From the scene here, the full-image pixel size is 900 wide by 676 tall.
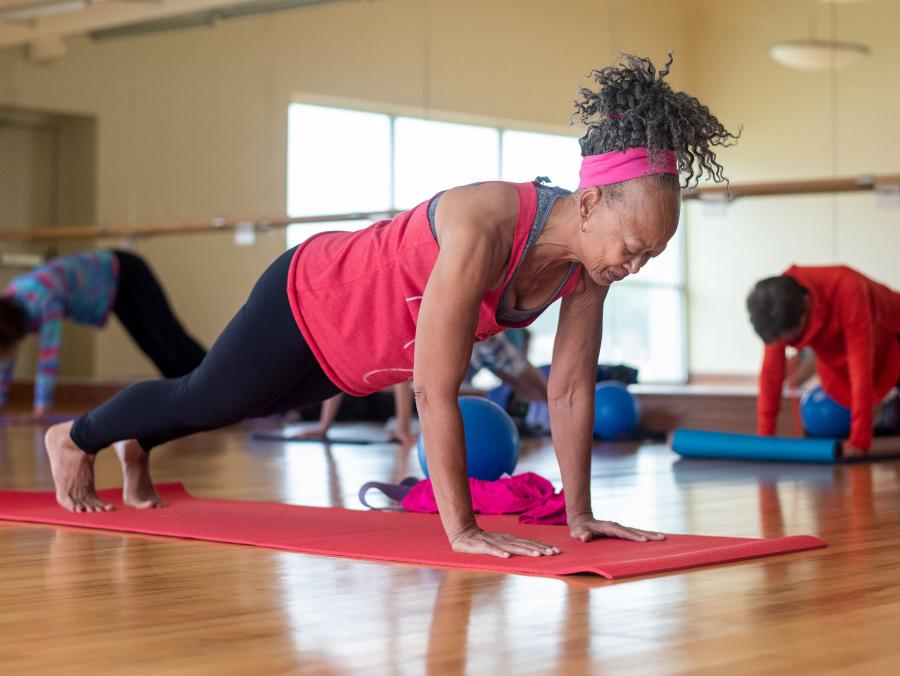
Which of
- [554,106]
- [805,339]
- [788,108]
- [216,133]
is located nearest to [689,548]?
[805,339]

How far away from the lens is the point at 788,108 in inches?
259

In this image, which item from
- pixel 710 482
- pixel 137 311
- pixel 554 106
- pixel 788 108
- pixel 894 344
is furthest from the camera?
pixel 554 106

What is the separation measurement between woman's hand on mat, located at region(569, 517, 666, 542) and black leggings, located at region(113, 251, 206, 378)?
377cm

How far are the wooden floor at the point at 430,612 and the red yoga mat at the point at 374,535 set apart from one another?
1.9 inches

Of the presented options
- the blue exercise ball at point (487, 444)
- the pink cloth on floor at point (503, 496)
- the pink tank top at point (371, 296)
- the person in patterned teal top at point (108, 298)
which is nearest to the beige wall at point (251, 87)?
the person in patterned teal top at point (108, 298)

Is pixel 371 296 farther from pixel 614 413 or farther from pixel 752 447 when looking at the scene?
pixel 614 413

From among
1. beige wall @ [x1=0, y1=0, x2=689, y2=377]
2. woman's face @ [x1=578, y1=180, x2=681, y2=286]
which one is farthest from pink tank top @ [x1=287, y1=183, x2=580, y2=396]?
beige wall @ [x1=0, y1=0, x2=689, y2=377]

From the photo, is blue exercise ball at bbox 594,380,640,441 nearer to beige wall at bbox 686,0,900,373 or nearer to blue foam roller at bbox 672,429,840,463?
blue foam roller at bbox 672,429,840,463

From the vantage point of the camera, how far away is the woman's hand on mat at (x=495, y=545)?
208cm

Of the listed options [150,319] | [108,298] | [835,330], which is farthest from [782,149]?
[108,298]

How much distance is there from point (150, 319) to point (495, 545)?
4.22 meters

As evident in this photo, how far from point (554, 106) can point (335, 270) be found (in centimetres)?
525

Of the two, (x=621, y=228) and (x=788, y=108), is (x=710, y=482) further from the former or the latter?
(x=788, y=108)

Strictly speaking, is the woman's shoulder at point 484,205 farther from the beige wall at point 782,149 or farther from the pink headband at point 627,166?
the beige wall at point 782,149
